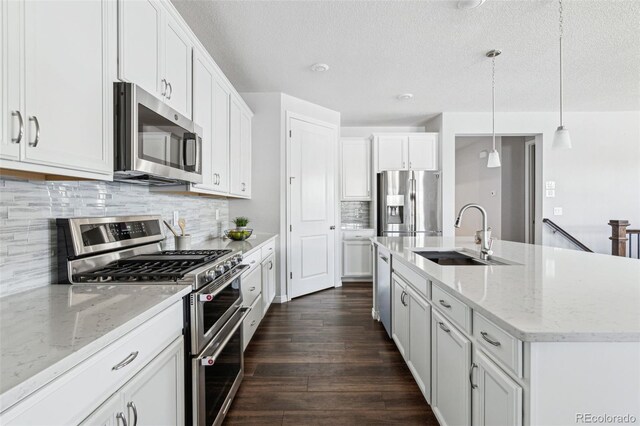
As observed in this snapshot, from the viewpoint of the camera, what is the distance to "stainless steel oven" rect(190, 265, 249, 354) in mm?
1269

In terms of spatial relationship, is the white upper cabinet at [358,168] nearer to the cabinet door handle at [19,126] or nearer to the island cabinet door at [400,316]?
the island cabinet door at [400,316]

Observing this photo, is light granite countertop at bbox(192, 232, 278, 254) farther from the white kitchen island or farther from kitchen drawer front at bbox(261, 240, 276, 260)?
the white kitchen island

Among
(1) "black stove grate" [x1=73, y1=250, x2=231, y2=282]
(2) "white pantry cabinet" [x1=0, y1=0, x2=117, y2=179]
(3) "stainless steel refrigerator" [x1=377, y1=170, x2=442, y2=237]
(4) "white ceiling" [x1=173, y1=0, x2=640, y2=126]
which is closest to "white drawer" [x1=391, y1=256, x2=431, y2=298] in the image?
(1) "black stove grate" [x1=73, y1=250, x2=231, y2=282]

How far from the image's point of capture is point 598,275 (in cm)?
142

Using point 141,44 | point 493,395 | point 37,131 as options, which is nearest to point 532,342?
point 493,395

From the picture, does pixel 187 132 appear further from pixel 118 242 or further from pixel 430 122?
pixel 430 122

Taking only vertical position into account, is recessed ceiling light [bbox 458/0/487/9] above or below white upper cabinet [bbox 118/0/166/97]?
above

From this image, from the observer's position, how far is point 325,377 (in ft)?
6.87

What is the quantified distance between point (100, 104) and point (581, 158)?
6189 millimetres

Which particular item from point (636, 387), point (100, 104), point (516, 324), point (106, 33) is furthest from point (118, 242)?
point (636, 387)

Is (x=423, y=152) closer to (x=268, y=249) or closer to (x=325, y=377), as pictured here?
(x=268, y=249)

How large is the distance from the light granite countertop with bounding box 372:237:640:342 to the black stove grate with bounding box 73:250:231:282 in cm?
118

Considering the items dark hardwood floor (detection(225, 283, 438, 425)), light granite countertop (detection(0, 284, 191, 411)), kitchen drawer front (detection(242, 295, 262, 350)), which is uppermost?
light granite countertop (detection(0, 284, 191, 411))

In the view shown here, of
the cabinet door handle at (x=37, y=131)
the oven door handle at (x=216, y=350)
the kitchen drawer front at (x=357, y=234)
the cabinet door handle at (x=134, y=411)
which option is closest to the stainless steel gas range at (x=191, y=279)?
the oven door handle at (x=216, y=350)
